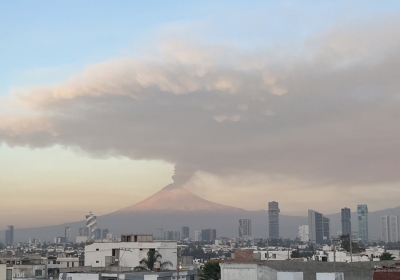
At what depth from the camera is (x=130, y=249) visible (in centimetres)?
11656

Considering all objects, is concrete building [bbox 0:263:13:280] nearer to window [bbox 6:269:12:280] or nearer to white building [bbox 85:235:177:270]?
window [bbox 6:269:12:280]

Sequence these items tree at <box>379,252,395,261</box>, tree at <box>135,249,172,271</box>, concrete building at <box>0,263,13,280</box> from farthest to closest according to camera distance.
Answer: tree at <box>379,252,395,261</box> → tree at <box>135,249,172,271</box> → concrete building at <box>0,263,13,280</box>

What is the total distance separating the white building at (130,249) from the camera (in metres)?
116

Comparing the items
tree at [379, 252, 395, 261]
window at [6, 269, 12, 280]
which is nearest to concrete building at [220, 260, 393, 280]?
window at [6, 269, 12, 280]

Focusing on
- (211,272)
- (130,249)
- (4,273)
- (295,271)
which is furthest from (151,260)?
(295,271)

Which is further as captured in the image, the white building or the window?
the white building

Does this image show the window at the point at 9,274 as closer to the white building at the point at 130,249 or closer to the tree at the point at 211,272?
the tree at the point at 211,272

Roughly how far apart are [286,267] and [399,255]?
309ft

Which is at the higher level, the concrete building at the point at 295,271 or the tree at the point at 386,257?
the concrete building at the point at 295,271

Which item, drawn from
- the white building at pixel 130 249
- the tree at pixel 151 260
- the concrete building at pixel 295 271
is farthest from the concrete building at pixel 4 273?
the white building at pixel 130 249

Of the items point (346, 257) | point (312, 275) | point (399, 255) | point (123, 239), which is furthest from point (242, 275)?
point (399, 255)

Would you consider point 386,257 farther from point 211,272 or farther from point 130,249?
point 211,272

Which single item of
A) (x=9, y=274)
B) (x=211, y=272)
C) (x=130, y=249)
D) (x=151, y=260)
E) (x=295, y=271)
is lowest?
(x=211, y=272)

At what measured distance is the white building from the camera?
116250 mm
